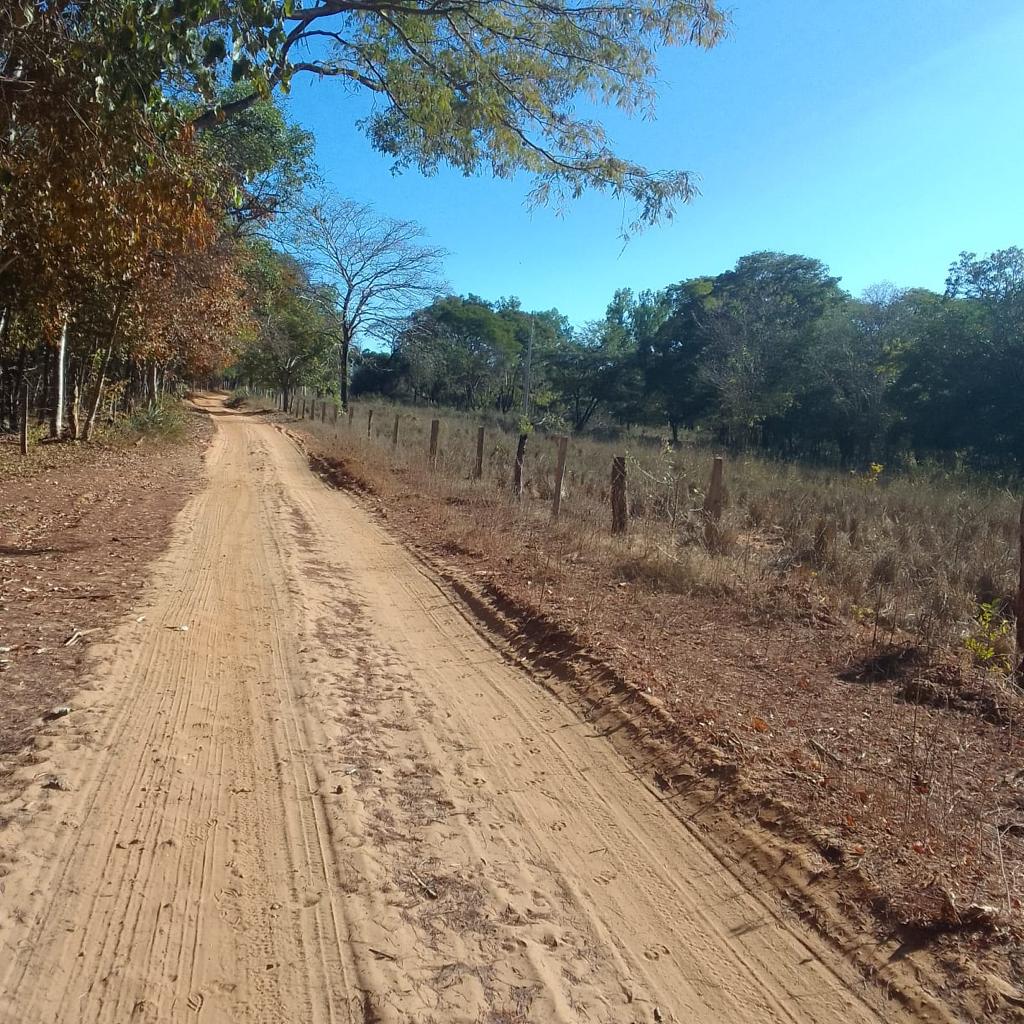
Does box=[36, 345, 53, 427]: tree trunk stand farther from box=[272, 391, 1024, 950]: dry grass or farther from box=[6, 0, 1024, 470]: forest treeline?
box=[272, 391, 1024, 950]: dry grass

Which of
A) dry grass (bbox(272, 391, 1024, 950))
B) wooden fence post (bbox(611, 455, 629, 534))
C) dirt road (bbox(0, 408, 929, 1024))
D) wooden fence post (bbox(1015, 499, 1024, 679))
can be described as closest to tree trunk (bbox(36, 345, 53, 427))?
dry grass (bbox(272, 391, 1024, 950))

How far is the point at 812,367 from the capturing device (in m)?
26.8

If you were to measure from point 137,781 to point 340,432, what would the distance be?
25.8 m

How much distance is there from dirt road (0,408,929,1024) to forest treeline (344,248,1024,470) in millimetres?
12038

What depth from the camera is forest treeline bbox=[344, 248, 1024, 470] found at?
2162cm

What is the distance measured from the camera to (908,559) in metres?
9.06

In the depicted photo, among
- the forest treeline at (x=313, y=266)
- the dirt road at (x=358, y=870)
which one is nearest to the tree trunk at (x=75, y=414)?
the forest treeline at (x=313, y=266)

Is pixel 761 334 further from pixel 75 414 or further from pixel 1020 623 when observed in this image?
pixel 1020 623

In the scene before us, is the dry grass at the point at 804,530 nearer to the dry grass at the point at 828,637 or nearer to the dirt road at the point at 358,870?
the dry grass at the point at 828,637

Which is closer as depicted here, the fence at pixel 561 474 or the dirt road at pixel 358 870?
the dirt road at pixel 358 870

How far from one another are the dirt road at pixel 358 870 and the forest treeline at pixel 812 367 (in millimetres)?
12038

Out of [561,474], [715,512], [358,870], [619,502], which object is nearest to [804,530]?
[715,512]

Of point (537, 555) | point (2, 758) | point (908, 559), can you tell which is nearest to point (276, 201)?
point (537, 555)

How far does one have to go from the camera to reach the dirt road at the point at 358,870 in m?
2.55
